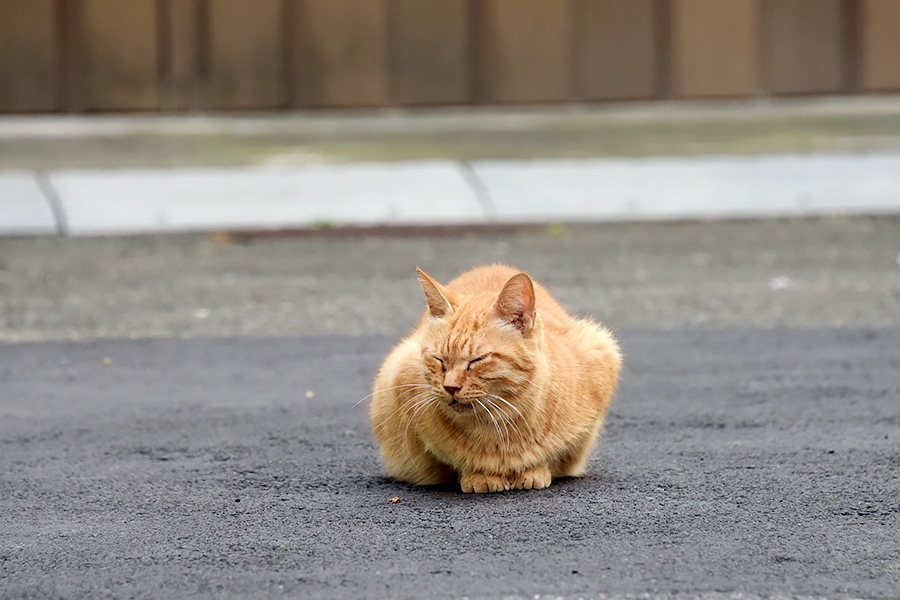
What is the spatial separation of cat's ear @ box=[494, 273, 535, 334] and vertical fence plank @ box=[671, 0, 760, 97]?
830 cm

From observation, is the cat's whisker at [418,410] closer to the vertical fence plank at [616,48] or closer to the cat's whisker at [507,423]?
the cat's whisker at [507,423]

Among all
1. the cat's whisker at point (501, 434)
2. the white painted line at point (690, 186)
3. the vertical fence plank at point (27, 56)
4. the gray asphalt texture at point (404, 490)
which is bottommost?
the gray asphalt texture at point (404, 490)

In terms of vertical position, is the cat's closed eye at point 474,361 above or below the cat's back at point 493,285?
below

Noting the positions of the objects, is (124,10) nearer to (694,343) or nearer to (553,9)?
(553,9)

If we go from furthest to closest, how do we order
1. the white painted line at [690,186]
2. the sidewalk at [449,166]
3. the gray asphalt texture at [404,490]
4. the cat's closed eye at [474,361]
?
the white painted line at [690,186] → the sidewalk at [449,166] → the cat's closed eye at [474,361] → the gray asphalt texture at [404,490]

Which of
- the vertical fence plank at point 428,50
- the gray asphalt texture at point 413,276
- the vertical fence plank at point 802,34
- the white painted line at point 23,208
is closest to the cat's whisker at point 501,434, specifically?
the gray asphalt texture at point 413,276

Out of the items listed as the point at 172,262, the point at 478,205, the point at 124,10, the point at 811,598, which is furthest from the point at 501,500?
the point at 124,10

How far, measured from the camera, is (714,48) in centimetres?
1168

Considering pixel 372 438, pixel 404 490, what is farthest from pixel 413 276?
pixel 404 490

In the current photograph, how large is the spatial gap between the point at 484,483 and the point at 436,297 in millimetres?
650

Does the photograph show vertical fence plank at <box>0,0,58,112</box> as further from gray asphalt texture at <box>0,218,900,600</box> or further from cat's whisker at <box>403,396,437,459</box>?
cat's whisker at <box>403,396,437,459</box>

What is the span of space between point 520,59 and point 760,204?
2743 mm

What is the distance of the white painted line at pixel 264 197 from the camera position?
10141 millimetres

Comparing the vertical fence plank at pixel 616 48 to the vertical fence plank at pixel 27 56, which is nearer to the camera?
the vertical fence plank at pixel 27 56
